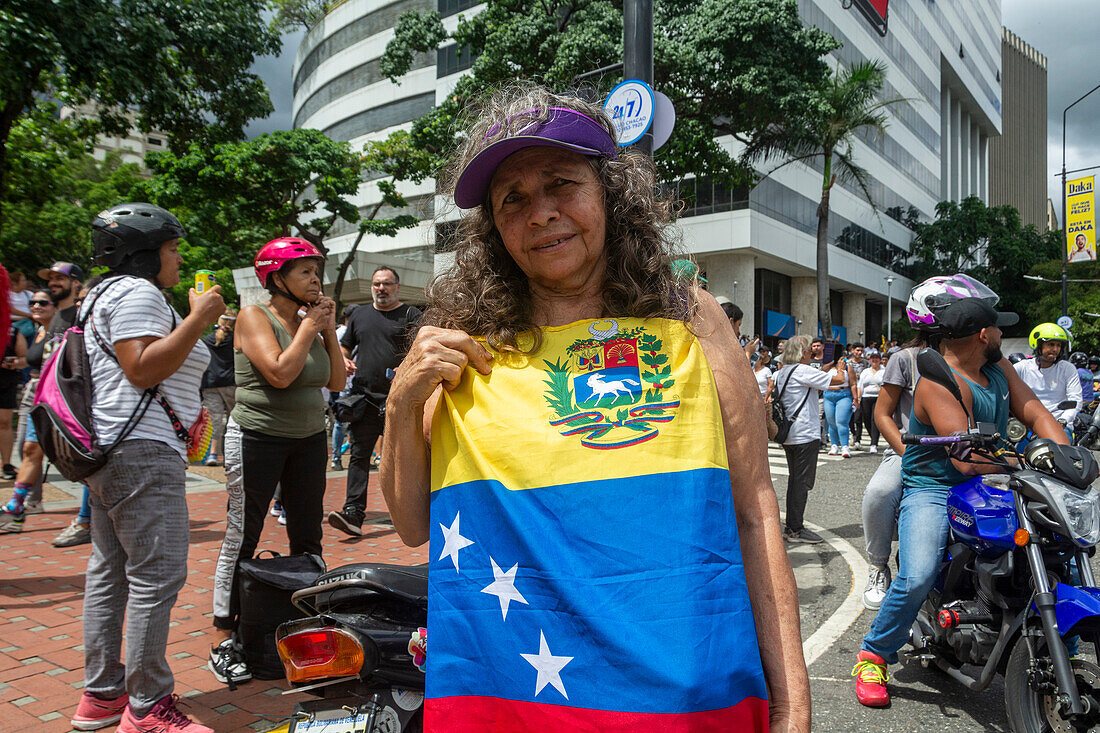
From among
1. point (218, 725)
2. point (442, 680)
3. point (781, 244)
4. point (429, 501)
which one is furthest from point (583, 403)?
point (781, 244)

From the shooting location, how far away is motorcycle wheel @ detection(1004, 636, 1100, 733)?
263 cm

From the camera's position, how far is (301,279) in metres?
3.93

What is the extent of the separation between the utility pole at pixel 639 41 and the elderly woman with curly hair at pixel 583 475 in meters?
4.39

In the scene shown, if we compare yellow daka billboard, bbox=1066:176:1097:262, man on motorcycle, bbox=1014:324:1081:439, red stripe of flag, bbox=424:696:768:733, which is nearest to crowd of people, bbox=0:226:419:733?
red stripe of flag, bbox=424:696:768:733

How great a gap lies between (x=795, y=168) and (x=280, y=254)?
35.2 metres

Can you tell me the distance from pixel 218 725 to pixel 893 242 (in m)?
53.0

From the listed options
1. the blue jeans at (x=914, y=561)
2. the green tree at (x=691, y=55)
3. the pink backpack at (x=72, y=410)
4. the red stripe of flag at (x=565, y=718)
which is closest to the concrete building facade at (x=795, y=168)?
the green tree at (x=691, y=55)

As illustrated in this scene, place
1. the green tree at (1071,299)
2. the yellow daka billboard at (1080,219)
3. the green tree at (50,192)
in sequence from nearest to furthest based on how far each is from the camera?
the green tree at (50,192) < the yellow daka billboard at (1080,219) < the green tree at (1071,299)

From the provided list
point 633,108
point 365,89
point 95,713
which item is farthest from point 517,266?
point 365,89

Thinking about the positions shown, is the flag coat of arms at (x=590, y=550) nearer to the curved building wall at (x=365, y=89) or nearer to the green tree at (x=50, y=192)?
the green tree at (x=50, y=192)

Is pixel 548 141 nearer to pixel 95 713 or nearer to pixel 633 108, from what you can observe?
pixel 95 713

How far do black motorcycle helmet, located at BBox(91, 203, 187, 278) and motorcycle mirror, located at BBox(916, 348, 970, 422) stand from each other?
334 centimetres

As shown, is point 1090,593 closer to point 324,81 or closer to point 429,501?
point 429,501

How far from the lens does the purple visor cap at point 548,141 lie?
1.51 m
